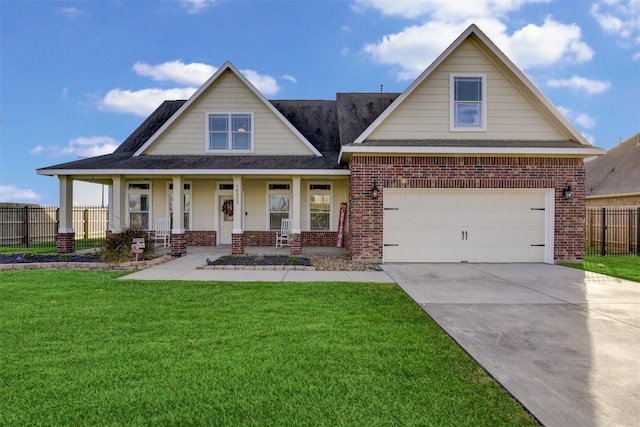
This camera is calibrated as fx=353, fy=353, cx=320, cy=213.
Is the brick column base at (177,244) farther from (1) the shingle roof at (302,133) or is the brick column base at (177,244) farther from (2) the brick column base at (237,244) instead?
(1) the shingle roof at (302,133)

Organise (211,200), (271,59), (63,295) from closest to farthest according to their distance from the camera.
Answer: (63,295)
(211,200)
(271,59)

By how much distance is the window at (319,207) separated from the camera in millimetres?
15094

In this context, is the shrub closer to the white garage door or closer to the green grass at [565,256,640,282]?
the white garage door

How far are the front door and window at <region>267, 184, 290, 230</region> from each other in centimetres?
171

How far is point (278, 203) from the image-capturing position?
15.2m

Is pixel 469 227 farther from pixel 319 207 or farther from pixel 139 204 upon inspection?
pixel 139 204

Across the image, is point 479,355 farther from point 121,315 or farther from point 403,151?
point 403,151

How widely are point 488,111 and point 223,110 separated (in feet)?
31.7

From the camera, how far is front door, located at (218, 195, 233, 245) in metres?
15.2

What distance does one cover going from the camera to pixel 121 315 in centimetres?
534

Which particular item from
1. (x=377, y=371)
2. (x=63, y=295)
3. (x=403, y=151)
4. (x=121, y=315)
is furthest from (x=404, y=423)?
(x=403, y=151)

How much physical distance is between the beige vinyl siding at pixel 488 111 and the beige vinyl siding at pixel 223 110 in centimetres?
439

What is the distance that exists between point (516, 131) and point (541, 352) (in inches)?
350

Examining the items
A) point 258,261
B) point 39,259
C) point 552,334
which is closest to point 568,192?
point 552,334
